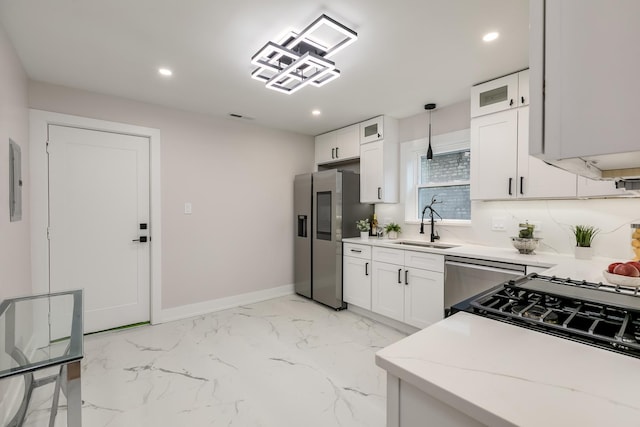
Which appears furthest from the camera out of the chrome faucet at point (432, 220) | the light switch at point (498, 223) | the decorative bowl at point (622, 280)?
the chrome faucet at point (432, 220)

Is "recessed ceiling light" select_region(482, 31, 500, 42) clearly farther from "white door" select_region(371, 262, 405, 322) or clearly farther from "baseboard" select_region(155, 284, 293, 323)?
"baseboard" select_region(155, 284, 293, 323)

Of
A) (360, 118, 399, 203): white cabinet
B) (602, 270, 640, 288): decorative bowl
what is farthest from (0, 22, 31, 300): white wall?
(602, 270, 640, 288): decorative bowl

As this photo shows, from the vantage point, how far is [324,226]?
12.8 ft

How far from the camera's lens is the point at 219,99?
10.3 ft

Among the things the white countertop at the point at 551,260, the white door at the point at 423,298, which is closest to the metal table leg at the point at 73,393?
the white countertop at the point at 551,260

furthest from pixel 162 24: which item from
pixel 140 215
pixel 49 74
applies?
pixel 140 215

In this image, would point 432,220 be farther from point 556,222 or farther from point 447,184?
point 556,222

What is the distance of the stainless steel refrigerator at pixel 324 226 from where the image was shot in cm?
369

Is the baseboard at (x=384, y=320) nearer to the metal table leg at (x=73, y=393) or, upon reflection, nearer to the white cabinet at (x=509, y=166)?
the white cabinet at (x=509, y=166)

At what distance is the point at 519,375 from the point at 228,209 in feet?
11.8

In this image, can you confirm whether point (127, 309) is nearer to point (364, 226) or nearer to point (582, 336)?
point (364, 226)

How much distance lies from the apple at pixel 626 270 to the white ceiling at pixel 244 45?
148cm

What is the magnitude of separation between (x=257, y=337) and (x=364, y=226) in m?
1.78

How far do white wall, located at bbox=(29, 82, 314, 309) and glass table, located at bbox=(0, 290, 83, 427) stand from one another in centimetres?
170
